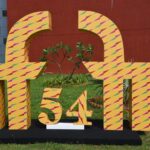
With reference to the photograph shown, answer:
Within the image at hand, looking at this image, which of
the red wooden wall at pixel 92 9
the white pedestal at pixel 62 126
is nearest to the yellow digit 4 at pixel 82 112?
the white pedestal at pixel 62 126

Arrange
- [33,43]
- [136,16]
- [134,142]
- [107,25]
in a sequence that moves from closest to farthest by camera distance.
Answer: [134,142] < [107,25] < [136,16] < [33,43]

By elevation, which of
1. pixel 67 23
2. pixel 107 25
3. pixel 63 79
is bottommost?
pixel 63 79

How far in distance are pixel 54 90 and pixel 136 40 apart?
1430 cm

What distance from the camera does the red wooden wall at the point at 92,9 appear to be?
21.2 meters

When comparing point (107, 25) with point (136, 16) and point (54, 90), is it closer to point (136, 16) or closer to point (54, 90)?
point (54, 90)

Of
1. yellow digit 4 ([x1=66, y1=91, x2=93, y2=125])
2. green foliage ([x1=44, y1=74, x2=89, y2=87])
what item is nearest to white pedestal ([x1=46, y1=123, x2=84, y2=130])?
yellow digit 4 ([x1=66, y1=91, x2=93, y2=125])

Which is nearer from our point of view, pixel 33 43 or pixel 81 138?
pixel 81 138

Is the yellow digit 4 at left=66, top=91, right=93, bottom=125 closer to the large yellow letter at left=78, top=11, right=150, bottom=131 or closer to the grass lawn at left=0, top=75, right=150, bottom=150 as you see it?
the large yellow letter at left=78, top=11, right=150, bottom=131

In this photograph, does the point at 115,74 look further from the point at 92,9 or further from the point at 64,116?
the point at 92,9

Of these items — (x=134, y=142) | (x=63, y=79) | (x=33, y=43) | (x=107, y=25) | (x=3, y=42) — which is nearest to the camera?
(x=134, y=142)

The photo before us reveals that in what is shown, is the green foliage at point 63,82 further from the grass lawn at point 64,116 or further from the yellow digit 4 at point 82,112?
the yellow digit 4 at point 82,112

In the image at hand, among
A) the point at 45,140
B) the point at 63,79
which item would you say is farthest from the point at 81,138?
the point at 63,79

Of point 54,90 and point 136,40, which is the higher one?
point 54,90

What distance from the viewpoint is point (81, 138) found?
287 inches
